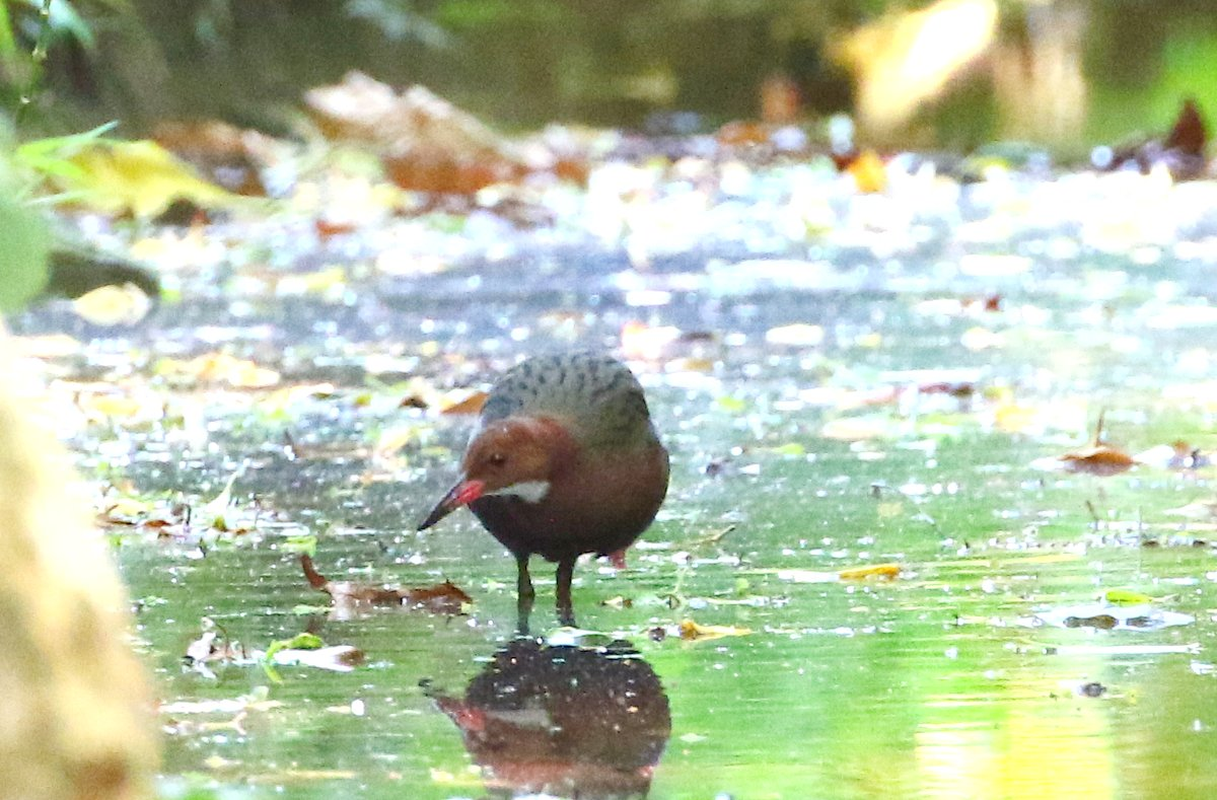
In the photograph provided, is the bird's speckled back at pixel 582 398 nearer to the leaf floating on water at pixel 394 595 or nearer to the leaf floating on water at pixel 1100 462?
the leaf floating on water at pixel 394 595

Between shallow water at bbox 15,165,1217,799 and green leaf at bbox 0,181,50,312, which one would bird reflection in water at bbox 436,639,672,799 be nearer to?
shallow water at bbox 15,165,1217,799

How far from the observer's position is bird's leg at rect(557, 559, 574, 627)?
14.6 feet

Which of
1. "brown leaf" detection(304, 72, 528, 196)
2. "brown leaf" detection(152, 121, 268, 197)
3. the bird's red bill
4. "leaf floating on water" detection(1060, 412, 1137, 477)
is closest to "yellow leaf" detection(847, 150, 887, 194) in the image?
"brown leaf" detection(304, 72, 528, 196)

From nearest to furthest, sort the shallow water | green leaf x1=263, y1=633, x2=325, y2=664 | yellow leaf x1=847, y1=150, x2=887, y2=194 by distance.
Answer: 1. the shallow water
2. green leaf x1=263, y1=633, x2=325, y2=664
3. yellow leaf x1=847, y1=150, x2=887, y2=194

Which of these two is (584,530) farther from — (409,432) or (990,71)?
(990,71)

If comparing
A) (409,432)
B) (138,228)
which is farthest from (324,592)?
(138,228)

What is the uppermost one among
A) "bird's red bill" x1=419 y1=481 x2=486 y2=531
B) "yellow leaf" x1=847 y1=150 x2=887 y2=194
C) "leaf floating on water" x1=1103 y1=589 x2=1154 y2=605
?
"yellow leaf" x1=847 y1=150 x2=887 y2=194

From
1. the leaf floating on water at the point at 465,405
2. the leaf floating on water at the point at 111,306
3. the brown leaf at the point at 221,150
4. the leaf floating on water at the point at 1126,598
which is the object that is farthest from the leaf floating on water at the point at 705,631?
the brown leaf at the point at 221,150

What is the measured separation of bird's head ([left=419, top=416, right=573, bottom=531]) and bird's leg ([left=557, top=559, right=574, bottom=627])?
0.21m

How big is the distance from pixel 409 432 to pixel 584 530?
2.15m

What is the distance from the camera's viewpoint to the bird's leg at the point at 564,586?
14.6 ft

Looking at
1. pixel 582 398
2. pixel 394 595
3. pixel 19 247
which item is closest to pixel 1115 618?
pixel 582 398

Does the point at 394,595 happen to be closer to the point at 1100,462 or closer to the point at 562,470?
the point at 562,470

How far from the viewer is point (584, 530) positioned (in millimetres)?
4359
